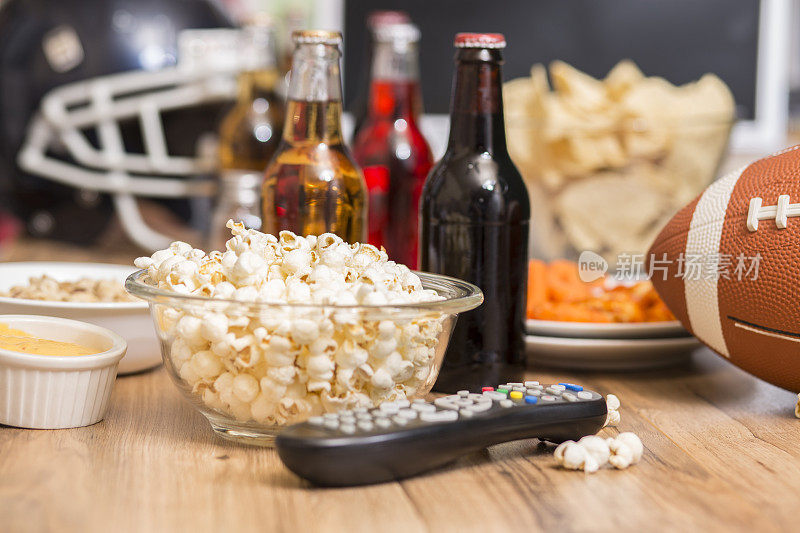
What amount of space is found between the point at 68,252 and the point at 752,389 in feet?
4.76

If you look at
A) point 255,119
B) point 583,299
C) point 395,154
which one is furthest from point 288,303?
point 255,119

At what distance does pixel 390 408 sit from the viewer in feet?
2.41

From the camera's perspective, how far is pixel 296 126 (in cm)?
102

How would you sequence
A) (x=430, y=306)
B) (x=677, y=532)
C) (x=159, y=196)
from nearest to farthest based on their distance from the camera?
(x=677, y=532) < (x=430, y=306) < (x=159, y=196)

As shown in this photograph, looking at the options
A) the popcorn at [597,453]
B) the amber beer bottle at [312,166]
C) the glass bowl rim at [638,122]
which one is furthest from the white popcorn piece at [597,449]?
the glass bowl rim at [638,122]

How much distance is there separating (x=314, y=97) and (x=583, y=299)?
454mm

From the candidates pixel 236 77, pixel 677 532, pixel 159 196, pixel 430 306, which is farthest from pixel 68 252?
pixel 677 532

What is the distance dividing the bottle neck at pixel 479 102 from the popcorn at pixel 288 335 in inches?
8.2

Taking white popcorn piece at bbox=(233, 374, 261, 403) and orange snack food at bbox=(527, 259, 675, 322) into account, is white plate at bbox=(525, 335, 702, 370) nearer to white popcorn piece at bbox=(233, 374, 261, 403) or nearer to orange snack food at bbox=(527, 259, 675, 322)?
orange snack food at bbox=(527, 259, 675, 322)

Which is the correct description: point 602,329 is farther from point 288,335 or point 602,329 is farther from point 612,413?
point 288,335

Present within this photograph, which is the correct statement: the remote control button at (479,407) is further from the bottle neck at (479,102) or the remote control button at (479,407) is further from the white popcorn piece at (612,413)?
the bottle neck at (479,102)

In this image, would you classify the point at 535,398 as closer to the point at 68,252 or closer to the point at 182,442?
the point at 182,442

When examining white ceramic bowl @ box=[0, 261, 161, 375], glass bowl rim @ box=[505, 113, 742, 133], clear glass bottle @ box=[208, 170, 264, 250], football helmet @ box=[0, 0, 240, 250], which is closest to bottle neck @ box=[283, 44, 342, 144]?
white ceramic bowl @ box=[0, 261, 161, 375]

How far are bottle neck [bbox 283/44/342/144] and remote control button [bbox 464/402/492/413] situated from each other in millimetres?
386
